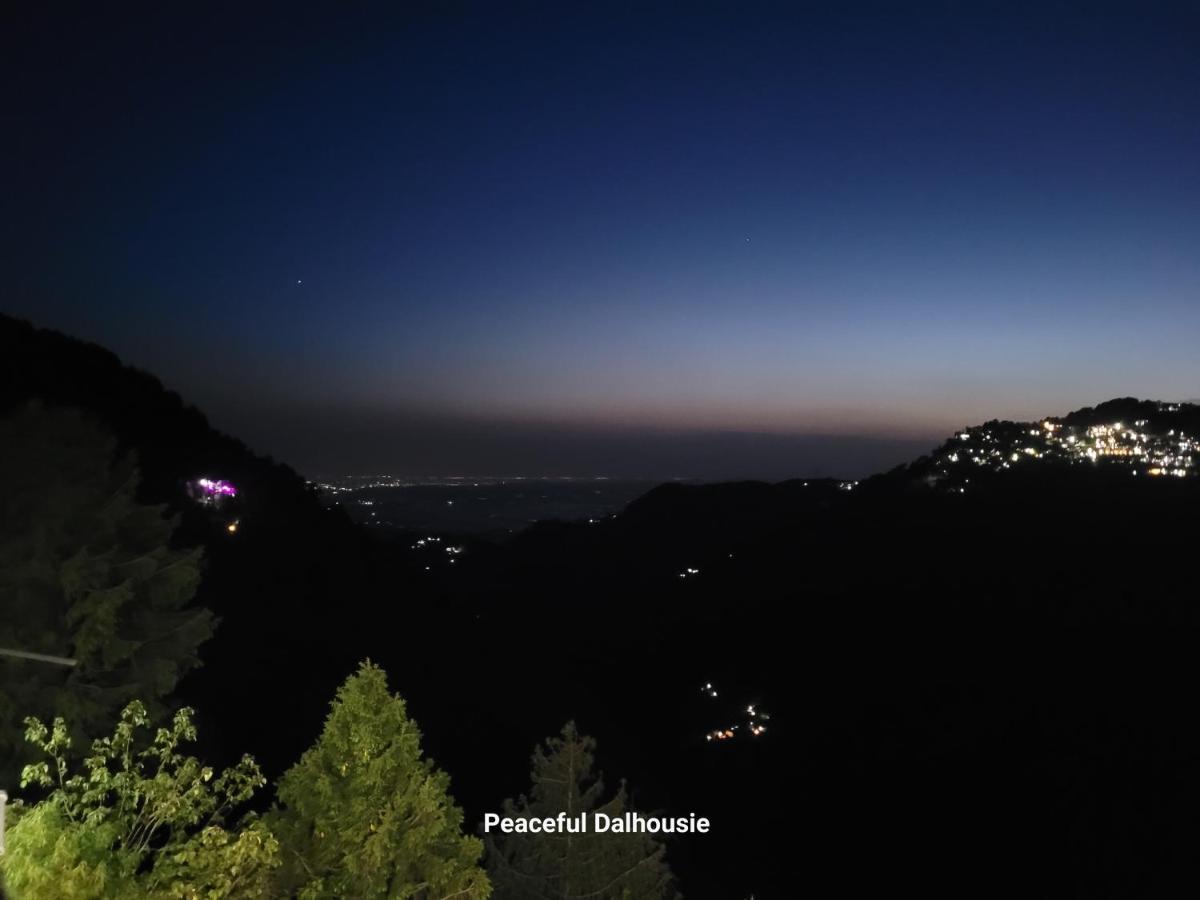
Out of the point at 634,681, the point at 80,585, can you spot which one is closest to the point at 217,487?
the point at 80,585

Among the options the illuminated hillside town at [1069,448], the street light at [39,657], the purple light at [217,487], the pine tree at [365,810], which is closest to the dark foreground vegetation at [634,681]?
the pine tree at [365,810]

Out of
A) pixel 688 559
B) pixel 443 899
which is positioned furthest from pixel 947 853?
pixel 688 559

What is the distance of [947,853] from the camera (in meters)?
41.9

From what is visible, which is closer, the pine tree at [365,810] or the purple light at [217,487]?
the pine tree at [365,810]

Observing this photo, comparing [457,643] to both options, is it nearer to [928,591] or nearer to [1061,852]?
[1061,852]

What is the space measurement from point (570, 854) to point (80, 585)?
8970mm

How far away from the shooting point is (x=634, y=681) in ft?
228

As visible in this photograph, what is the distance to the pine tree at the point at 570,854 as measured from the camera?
508 inches

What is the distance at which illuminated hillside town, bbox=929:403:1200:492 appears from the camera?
7888cm

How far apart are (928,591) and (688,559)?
53.4 m

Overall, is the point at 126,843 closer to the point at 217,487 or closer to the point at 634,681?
the point at 217,487

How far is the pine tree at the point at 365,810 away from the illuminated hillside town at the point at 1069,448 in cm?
8352

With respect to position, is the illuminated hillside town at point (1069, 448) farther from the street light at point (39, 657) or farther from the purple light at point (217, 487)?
the street light at point (39, 657)

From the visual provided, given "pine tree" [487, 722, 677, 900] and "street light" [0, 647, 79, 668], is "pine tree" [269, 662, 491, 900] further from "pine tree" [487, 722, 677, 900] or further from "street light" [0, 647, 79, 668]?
"pine tree" [487, 722, 677, 900]
